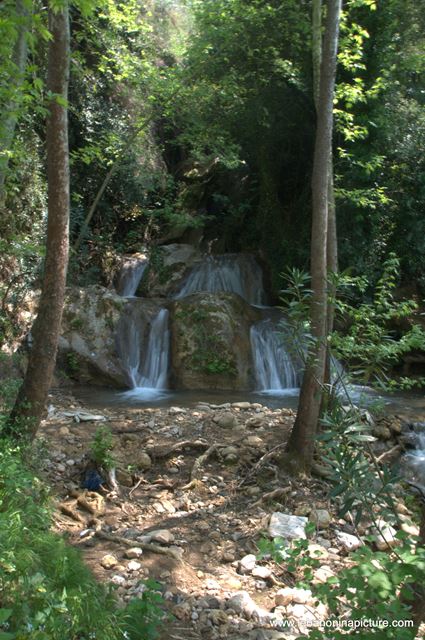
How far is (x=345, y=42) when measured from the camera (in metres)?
6.98

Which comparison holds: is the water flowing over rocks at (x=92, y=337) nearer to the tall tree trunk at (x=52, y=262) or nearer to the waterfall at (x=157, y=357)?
the waterfall at (x=157, y=357)

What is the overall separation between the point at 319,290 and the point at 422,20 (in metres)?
10.2

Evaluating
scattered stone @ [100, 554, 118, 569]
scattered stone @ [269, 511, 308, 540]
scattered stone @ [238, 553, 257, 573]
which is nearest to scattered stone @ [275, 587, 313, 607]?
scattered stone @ [238, 553, 257, 573]

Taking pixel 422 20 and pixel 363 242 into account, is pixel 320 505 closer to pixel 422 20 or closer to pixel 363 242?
pixel 363 242

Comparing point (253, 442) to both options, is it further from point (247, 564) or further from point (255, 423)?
point (247, 564)

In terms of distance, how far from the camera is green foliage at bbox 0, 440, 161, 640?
257 centimetres

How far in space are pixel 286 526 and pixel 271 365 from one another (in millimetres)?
6701

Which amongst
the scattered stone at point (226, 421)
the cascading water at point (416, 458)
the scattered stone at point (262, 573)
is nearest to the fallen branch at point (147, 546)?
the scattered stone at point (262, 573)

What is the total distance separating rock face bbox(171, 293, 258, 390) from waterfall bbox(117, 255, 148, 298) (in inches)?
113

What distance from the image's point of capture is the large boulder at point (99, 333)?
11117mm

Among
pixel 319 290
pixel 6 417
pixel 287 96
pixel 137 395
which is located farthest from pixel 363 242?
pixel 6 417

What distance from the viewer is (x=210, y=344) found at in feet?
37.9

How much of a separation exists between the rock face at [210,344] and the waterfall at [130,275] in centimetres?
287

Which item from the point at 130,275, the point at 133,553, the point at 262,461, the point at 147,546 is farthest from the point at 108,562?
the point at 130,275
